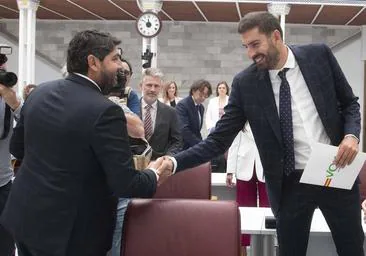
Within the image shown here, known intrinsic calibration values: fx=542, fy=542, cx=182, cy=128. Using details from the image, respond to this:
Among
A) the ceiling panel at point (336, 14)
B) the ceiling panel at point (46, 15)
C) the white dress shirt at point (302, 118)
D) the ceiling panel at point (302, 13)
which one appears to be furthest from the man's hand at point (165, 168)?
the ceiling panel at point (46, 15)

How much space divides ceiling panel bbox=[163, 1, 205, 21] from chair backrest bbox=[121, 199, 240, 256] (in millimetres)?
7494

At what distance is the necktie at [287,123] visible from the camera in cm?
216

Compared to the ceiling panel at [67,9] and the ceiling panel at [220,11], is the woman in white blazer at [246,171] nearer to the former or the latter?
the ceiling panel at [220,11]

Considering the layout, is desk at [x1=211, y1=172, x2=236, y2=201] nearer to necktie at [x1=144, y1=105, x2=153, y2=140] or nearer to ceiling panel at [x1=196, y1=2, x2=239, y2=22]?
necktie at [x1=144, y1=105, x2=153, y2=140]

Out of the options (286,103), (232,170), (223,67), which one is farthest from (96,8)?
(286,103)

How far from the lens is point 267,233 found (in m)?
2.33

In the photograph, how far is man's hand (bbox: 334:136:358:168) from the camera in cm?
202

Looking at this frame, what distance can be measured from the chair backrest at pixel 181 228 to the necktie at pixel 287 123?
42 cm

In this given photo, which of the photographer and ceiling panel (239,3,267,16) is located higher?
ceiling panel (239,3,267,16)

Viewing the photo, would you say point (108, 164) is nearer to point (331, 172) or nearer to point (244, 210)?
point (331, 172)

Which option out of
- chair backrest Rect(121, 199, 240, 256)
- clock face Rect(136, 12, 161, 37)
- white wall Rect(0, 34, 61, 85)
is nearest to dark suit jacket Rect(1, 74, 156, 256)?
chair backrest Rect(121, 199, 240, 256)

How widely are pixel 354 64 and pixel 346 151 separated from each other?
30.9 feet

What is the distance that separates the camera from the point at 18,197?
1.83 meters

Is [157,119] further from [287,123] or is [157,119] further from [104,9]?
[104,9]
